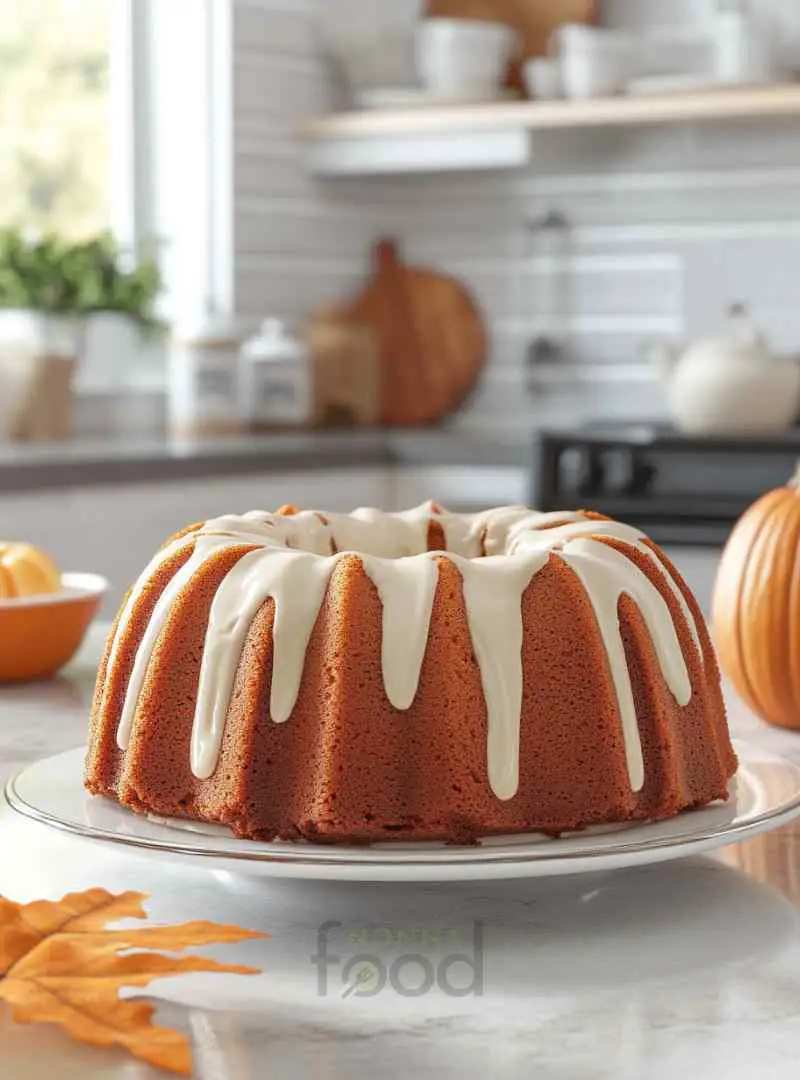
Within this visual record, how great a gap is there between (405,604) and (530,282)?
135 inches

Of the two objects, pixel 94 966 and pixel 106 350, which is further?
pixel 106 350

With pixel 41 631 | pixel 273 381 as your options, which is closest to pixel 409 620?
pixel 41 631

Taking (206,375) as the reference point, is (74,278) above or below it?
above

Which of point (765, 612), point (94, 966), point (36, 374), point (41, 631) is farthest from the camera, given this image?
point (36, 374)

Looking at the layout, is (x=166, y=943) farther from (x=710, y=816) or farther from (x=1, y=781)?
(x=1, y=781)

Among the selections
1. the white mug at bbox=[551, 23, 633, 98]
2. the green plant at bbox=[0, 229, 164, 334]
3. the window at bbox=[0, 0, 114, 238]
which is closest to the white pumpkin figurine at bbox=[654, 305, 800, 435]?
the white mug at bbox=[551, 23, 633, 98]

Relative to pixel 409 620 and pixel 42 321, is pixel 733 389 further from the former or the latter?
pixel 409 620

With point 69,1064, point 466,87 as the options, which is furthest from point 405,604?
point 466,87

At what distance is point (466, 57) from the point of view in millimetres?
3836

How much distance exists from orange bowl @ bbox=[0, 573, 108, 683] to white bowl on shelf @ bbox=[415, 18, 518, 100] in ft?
8.67

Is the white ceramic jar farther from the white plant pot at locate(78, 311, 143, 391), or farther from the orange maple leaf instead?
the orange maple leaf

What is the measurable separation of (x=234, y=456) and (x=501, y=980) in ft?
8.48

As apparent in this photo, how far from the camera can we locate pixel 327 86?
4.18 meters

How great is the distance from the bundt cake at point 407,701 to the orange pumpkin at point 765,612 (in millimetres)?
348
